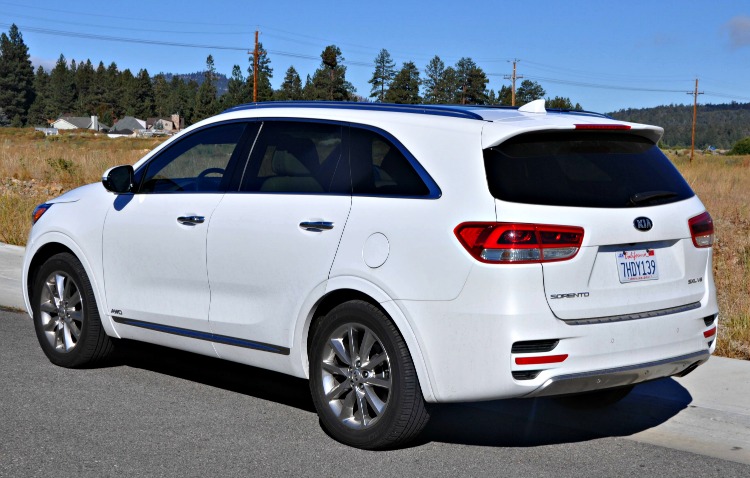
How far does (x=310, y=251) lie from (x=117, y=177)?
73.6 inches

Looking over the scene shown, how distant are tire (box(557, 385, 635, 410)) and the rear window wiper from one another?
1291mm

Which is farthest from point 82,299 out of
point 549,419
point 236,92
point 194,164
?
point 236,92

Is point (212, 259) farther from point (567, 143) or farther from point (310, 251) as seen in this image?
point (567, 143)

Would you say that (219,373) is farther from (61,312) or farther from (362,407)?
(362,407)

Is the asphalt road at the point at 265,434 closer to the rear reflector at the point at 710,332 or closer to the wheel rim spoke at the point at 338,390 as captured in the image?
the wheel rim spoke at the point at 338,390

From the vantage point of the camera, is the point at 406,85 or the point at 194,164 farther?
the point at 406,85

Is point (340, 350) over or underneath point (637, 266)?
underneath

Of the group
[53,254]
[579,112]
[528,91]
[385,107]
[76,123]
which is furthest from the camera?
[76,123]

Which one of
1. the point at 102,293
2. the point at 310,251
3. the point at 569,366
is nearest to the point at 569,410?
the point at 569,366

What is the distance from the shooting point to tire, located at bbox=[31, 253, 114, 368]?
7.31m

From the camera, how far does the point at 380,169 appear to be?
5.73 metres

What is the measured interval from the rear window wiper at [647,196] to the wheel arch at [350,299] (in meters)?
1.27

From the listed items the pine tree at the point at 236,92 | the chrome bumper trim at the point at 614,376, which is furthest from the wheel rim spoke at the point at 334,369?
the pine tree at the point at 236,92

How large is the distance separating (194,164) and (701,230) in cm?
338
